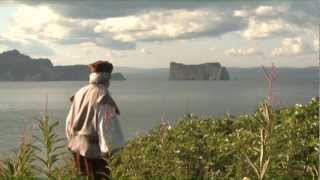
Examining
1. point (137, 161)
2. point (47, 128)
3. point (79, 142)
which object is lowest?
point (137, 161)

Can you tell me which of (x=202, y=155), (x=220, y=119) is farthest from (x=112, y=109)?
(x=220, y=119)

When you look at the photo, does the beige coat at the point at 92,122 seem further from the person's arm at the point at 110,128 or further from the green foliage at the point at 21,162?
the green foliage at the point at 21,162

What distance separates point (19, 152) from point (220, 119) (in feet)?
26.6

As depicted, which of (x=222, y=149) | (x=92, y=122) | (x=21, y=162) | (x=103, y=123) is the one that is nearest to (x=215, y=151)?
(x=222, y=149)

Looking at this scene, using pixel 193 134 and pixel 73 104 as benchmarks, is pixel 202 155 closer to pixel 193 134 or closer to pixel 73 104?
pixel 193 134

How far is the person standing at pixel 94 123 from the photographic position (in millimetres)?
8078

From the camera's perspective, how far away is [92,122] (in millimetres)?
8273

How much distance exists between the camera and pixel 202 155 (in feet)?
35.0

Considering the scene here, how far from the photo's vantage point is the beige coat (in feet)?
26.4

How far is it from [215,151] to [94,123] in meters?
3.15

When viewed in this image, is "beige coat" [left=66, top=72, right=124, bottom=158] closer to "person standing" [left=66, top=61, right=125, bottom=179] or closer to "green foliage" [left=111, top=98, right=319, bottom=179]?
"person standing" [left=66, top=61, right=125, bottom=179]

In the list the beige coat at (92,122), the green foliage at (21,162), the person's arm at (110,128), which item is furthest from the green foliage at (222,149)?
the green foliage at (21,162)

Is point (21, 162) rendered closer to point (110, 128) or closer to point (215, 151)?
point (110, 128)

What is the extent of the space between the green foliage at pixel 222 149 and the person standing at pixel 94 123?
1.34 ft
